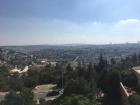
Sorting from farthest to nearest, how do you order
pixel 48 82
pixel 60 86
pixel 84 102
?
pixel 48 82, pixel 60 86, pixel 84 102

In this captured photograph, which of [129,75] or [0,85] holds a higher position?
[129,75]

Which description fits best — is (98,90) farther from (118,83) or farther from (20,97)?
(20,97)

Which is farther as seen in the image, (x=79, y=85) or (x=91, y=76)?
(x=91, y=76)

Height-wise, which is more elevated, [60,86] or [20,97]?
[20,97]

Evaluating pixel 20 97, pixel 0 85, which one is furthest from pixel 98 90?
pixel 0 85

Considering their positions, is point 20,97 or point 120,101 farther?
point 120,101

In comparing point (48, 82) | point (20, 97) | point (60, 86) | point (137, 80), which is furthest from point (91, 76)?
point (20, 97)

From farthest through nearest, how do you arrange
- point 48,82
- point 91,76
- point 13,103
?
1. point 48,82
2. point 91,76
3. point 13,103

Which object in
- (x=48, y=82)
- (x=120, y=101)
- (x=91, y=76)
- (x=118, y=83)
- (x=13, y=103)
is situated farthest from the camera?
(x=48, y=82)

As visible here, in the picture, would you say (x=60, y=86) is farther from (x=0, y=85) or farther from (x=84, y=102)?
(x=84, y=102)
